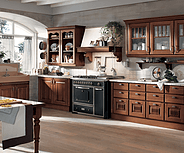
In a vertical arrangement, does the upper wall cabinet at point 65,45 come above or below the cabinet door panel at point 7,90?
above

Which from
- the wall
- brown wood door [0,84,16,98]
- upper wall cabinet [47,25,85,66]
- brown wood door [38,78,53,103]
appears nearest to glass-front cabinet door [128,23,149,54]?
the wall

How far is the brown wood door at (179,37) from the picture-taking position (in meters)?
5.70

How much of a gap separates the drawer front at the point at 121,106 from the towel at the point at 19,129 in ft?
10.1

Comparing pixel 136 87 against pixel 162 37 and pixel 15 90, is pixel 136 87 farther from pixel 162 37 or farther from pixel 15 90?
Result: pixel 15 90

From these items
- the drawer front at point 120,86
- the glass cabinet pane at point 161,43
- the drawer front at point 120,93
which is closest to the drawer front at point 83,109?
the drawer front at point 120,93

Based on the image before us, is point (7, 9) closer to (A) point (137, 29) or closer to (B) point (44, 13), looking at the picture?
(B) point (44, 13)

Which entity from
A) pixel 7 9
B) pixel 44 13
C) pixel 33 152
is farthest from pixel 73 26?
pixel 33 152

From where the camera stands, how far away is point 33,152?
13.5 feet

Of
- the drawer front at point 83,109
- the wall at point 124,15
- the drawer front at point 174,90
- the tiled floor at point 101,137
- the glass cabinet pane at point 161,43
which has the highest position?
the wall at point 124,15

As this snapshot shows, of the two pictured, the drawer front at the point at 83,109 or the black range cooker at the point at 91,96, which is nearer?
the black range cooker at the point at 91,96

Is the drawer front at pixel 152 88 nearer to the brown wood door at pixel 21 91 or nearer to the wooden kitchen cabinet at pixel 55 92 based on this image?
the wooden kitchen cabinet at pixel 55 92

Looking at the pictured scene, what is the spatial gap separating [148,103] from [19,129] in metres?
3.19

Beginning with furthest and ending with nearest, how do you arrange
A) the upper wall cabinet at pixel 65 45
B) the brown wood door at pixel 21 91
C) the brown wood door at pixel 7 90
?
the upper wall cabinet at pixel 65 45 < the brown wood door at pixel 21 91 < the brown wood door at pixel 7 90

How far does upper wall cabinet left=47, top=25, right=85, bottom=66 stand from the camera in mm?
7719
